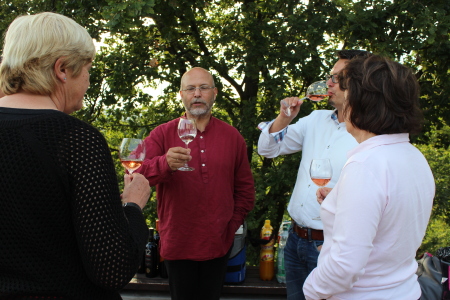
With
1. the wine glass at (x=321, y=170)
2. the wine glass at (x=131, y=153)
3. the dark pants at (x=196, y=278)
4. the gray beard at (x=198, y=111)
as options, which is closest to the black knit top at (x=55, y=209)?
the wine glass at (x=131, y=153)

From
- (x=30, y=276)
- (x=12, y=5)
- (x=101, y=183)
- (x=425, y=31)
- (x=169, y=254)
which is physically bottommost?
(x=169, y=254)

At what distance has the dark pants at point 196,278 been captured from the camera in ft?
9.75

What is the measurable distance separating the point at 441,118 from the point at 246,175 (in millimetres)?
4131

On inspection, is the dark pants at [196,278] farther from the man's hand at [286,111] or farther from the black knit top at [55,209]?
the black knit top at [55,209]

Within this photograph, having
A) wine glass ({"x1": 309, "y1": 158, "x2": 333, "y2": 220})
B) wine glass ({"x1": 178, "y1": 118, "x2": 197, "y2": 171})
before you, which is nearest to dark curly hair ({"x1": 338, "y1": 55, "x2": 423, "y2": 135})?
wine glass ({"x1": 309, "y1": 158, "x2": 333, "y2": 220})

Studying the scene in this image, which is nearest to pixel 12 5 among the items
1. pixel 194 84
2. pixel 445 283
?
pixel 194 84

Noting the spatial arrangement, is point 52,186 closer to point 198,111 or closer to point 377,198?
point 377,198

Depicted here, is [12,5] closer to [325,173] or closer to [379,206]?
[325,173]

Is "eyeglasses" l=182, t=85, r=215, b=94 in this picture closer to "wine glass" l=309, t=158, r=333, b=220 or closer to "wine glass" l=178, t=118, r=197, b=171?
"wine glass" l=178, t=118, r=197, b=171

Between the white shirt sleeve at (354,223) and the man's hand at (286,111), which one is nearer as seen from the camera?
the white shirt sleeve at (354,223)

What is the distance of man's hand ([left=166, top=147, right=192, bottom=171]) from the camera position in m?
2.57

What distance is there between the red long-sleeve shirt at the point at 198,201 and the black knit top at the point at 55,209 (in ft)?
4.89

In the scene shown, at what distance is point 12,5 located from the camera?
5.55 m

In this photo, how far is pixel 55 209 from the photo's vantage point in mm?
1242
